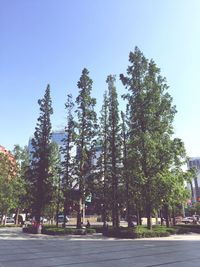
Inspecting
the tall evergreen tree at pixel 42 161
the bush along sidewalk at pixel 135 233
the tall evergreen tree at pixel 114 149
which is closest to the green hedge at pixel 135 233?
the bush along sidewalk at pixel 135 233

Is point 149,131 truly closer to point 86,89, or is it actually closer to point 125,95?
point 125,95

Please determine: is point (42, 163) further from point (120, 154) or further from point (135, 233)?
point (135, 233)

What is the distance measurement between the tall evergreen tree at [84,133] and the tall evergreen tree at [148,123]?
16.6 feet

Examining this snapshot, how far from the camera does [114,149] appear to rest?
1254 inches

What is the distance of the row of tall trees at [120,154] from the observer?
85.5 ft

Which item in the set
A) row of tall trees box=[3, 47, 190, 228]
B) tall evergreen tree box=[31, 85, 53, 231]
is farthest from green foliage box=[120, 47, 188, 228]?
tall evergreen tree box=[31, 85, 53, 231]

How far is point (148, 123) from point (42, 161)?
14161 millimetres

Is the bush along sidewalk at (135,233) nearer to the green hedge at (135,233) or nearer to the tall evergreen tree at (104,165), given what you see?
the green hedge at (135,233)

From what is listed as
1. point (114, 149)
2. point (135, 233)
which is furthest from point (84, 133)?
point (135, 233)

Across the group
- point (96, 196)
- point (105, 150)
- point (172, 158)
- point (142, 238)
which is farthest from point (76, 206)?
point (172, 158)

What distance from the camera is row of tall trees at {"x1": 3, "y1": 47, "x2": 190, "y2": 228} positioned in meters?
26.0

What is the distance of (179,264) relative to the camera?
10773 mm

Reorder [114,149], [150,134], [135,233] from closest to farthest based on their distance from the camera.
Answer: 1. [135,233]
2. [150,134]
3. [114,149]

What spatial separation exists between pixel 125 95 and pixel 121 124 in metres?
3.67
